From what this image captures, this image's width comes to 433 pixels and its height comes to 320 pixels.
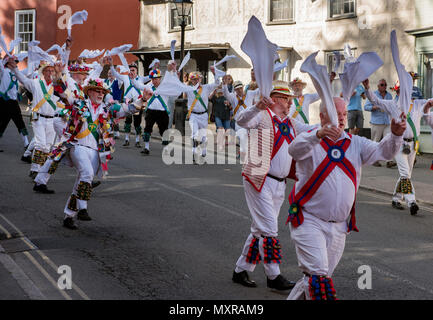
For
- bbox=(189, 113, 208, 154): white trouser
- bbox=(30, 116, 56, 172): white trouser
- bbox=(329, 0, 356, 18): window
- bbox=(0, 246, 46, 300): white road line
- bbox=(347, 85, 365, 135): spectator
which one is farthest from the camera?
bbox=(329, 0, 356, 18): window

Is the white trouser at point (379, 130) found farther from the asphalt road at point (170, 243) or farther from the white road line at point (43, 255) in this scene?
the white road line at point (43, 255)

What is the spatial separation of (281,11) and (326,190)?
21125 millimetres

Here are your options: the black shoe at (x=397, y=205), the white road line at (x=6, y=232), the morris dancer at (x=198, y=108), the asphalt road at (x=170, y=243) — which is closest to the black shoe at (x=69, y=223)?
the asphalt road at (x=170, y=243)

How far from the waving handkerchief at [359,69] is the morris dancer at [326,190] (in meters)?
0.14

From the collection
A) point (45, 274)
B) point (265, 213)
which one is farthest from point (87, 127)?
point (265, 213)

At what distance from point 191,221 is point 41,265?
2.75 m

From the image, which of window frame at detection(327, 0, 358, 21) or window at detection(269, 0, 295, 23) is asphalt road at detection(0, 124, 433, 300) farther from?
window at detection(269, 0, 295, 23)

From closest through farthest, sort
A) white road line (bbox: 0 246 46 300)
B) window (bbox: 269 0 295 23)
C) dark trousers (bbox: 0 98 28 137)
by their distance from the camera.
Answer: white road line (bbox: 0 246 46 300)
dark trousers (bbox: 0 98 28 137)
window (bbox: 269 0 295 23)

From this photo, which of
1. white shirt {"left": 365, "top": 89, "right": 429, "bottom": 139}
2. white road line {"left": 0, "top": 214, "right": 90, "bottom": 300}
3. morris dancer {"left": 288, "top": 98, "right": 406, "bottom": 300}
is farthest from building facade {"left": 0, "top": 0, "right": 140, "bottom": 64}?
morris dancer {"left": 288, "top": 98, "right": 406, "bottom": 300}

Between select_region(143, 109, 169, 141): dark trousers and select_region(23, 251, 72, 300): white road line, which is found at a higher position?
select_region(143, 109, 169, 141): dark trousers

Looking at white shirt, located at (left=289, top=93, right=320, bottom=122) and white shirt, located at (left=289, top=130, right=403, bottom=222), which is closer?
white shirt, located at (left=289, top=130, right=403, bottom=222)

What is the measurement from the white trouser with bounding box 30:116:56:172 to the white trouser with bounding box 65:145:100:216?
3.60 m

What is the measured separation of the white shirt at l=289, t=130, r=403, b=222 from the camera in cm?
499

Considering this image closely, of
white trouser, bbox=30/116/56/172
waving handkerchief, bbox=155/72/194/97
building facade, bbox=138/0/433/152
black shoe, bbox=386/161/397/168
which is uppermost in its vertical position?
building facade, bbox=138/0/433/152
